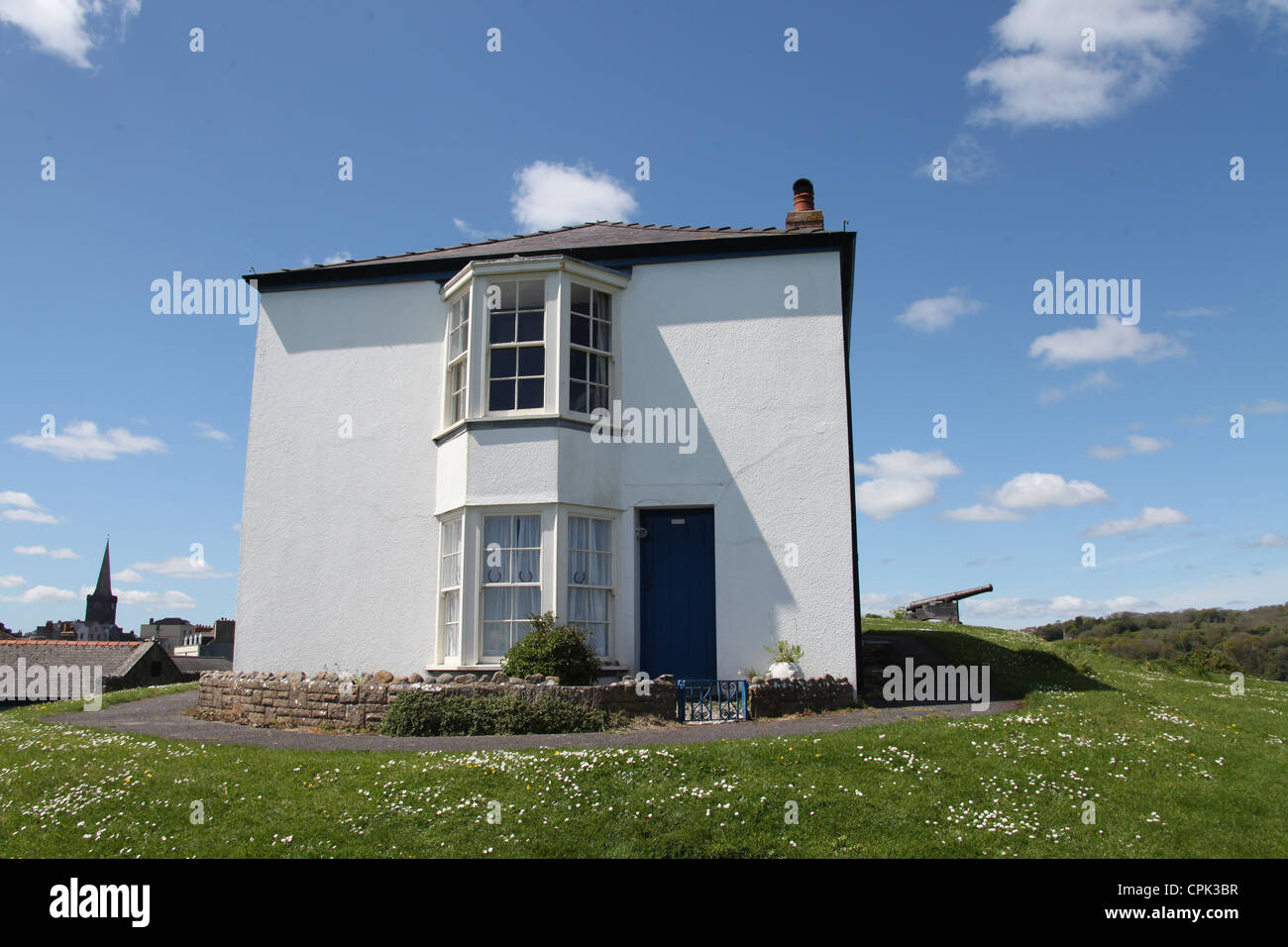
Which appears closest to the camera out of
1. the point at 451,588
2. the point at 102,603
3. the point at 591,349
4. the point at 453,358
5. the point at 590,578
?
the point at 590,578

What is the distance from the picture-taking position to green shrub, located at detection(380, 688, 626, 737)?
36.1 feet

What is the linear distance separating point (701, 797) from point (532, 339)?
9.02 meters

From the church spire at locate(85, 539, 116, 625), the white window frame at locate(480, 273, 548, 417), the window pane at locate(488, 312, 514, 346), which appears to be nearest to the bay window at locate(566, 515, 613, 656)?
the white window frame at locate(480, 273, 548, 417)

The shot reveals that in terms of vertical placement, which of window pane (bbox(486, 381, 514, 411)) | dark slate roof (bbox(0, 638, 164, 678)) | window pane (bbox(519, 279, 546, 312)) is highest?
window pane (bbox(519, 279, 546, 312))

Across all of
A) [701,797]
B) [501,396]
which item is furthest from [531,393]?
[701,797]

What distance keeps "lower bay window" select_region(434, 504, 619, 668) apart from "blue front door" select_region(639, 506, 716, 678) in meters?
0.73

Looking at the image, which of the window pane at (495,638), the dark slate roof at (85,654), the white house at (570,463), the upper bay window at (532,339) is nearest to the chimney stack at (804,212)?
the white house at (570,463)

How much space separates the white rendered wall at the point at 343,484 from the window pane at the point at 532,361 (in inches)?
73.7

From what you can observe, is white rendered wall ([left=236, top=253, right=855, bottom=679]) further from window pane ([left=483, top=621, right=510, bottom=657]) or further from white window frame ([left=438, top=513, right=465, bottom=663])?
window pane ([left=483, top=621, right=510, bottom=657])

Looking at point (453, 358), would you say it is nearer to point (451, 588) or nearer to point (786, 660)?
point (451, 588)

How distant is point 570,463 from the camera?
13719 millimetres
